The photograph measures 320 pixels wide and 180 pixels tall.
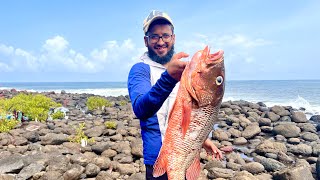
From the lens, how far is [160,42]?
3012 millimetres

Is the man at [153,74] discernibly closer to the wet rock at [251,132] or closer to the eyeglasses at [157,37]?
the eyeglasses at [157,37]

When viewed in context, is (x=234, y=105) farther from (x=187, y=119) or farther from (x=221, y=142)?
(x=187, y=119)

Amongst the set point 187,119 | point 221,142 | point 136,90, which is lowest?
point 221,142

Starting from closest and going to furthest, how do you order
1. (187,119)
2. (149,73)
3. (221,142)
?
(187,119), (149,73), (221,142)

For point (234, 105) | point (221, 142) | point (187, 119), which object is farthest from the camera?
point (234, 105)

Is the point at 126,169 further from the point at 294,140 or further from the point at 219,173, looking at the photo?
the point at 294,140

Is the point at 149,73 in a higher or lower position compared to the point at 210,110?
higher

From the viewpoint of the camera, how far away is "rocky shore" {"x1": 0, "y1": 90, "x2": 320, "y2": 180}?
8523 mm

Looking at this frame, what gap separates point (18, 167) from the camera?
844 cm

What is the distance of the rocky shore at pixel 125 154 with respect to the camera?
8523mm

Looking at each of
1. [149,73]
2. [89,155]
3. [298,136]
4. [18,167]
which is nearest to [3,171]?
[18,167]

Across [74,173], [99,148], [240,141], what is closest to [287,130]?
[240,141]

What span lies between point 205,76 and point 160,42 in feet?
3.23

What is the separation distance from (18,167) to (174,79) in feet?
25.0
